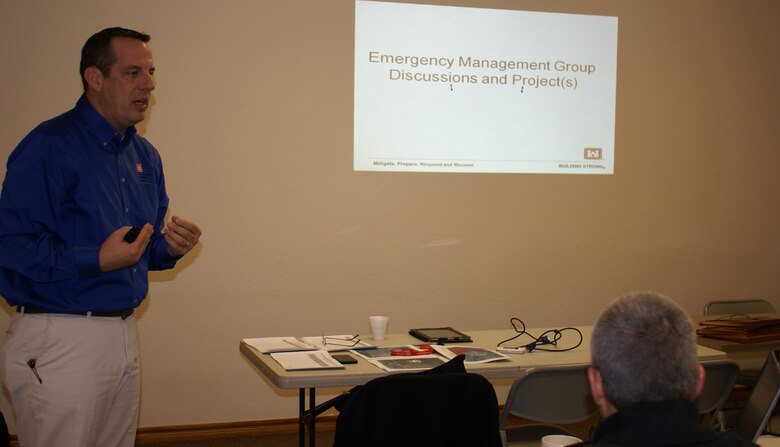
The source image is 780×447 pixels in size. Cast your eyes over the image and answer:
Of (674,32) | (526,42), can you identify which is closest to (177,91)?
(526,42)

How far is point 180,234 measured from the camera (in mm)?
2609

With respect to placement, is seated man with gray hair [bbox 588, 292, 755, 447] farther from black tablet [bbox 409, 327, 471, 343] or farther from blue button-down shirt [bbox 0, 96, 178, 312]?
black tablet [bbox 409, 327, 471, 343]

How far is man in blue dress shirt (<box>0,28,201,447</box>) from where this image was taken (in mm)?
2283

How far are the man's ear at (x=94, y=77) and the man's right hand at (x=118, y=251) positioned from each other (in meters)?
0.52

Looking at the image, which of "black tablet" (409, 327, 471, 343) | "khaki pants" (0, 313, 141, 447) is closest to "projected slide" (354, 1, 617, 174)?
"black tablet" (409, 327, 471, 343)

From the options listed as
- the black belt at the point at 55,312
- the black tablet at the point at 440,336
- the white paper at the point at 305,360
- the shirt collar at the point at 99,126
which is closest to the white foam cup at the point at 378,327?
the black tablet at the point at 440,336

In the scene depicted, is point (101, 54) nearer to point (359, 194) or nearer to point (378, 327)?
point (378, 327)

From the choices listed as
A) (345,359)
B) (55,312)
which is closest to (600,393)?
(345,359)

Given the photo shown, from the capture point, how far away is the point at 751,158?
546 cm

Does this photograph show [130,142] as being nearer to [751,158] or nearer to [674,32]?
[674,32]

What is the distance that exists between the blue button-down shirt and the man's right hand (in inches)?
1.2

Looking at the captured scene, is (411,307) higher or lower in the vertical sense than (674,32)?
lower

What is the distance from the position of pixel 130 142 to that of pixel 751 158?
4.45m

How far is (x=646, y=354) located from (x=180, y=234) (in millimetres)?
1671
